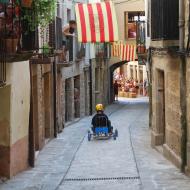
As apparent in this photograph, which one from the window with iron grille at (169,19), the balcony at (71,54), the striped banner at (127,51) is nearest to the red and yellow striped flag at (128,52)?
the striped banner at (127,51)

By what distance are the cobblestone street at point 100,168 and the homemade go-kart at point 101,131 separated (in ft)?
0.68

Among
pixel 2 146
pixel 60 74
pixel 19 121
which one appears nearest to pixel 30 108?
pixel 19 121

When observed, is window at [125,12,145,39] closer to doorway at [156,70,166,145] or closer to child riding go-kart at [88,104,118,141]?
child riding go-kart at [88,104,118,141]

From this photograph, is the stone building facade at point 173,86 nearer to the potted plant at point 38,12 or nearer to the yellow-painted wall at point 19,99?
the potted plant at point 38,12

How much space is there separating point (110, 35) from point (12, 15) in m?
6.71

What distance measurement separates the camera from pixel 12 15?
11555 millimetres

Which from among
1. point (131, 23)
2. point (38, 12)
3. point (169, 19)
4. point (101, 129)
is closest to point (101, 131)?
point (101, 129)

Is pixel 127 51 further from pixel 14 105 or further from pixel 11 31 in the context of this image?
pixel 11 31

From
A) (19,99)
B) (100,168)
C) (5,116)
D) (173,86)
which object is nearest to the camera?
(5,116)

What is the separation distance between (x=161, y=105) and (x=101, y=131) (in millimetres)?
2574

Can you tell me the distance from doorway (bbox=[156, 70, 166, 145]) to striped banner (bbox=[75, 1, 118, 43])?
183 centimetres

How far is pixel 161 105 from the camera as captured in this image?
1795 cm

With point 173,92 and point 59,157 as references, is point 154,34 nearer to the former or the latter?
point 173,92

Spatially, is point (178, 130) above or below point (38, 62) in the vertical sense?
below
